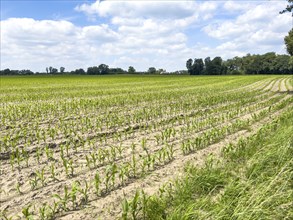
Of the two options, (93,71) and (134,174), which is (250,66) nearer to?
(93,71)

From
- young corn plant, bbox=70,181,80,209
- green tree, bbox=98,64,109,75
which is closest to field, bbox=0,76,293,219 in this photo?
young corn plant, bbox=70,181,80,209

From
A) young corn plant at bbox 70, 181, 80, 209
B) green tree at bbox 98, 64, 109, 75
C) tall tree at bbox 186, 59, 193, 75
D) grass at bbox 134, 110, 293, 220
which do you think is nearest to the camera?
grass at bbox 134, 110, 293, 220

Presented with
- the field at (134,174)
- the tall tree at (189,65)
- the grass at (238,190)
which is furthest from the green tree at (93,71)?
the grass at (238,190)

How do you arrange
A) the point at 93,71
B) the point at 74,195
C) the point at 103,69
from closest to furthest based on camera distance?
the point at 74,195
the point at 93,71
the point at 103,69

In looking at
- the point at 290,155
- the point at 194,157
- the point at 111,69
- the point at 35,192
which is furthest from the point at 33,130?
the point at 111,69

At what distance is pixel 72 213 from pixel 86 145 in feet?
13.7

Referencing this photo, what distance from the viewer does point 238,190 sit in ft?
15.2

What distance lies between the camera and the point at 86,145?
8930 millimetres

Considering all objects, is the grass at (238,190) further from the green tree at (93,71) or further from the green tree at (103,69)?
the green tree at (103,69)

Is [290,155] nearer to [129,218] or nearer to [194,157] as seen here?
[194,157]

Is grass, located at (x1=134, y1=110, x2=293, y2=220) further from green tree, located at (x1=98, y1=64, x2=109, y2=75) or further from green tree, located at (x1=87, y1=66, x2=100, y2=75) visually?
green tree, located at (x1=98, y1=64, x2=109, y2=75)

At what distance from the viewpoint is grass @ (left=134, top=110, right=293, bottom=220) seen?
152 inches

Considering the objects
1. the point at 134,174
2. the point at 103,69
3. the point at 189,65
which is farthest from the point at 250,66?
the point at 134,174

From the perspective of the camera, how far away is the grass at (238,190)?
152 inches
